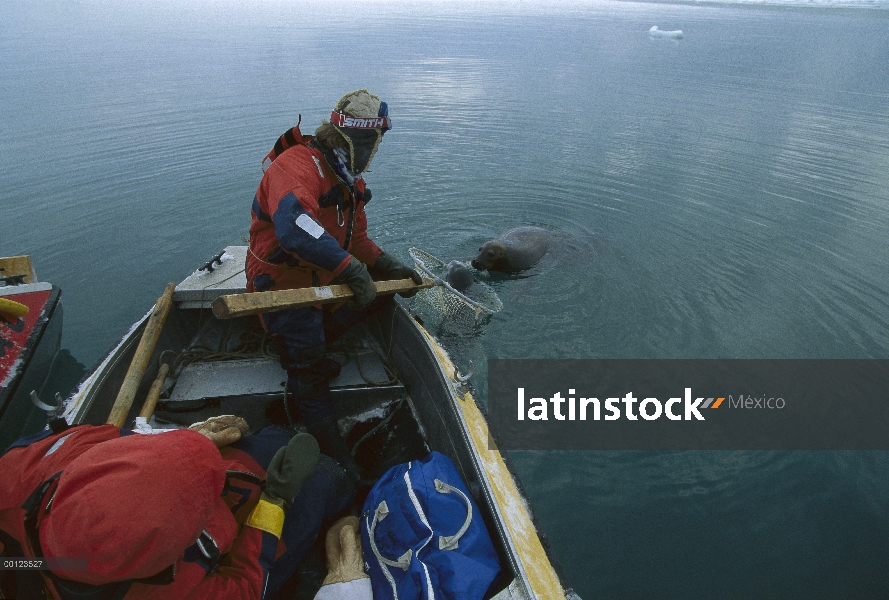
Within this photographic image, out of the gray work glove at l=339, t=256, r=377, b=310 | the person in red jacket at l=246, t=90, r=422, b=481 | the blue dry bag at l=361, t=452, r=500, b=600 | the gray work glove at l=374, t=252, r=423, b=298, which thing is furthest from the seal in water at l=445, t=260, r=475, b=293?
the blue dry bag at l=361, t=452, r=500, b=600

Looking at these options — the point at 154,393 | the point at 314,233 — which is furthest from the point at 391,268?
the point at 154,393

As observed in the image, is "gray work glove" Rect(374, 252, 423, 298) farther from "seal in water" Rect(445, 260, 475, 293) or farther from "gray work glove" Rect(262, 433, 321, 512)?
"gray work glove" Rect(262, 433, 321, 512)

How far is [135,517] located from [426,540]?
137 centimetres

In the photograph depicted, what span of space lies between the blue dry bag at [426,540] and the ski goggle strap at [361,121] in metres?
2.25

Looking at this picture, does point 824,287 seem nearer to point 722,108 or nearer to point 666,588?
point 666,588

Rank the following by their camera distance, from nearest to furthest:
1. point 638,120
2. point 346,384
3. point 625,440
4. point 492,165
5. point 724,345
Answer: point 346,384 < point 625,440 < point 724,345 < point 492,165 < point 638,120

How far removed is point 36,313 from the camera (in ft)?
17.5

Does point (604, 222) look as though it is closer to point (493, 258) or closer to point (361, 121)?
point (493, 258)

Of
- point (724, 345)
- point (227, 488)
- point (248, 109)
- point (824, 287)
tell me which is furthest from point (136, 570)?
point (248, 109)

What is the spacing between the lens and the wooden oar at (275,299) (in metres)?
2.90

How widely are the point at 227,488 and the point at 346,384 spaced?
6.59 ft

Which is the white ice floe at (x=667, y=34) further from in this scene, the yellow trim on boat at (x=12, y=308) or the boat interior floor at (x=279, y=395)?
the yellow trim on boat at (x=12, y=308)

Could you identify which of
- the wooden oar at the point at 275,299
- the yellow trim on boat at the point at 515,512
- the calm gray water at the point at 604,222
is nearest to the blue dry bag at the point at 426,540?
the yellow trim on boat at the point at 515,512

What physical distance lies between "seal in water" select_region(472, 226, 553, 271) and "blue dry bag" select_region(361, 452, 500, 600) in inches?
184
